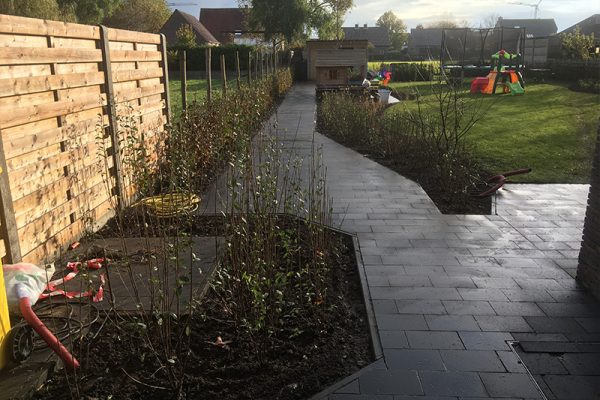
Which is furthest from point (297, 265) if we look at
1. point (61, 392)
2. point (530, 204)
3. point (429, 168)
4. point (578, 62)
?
point (578, 62)

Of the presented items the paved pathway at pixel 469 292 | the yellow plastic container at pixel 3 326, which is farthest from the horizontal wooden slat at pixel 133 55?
the yellow plastic container at pixel 3 326

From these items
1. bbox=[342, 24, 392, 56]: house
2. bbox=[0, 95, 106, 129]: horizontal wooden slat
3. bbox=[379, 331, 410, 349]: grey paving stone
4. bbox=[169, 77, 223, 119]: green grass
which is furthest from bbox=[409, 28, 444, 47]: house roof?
bbox=[379, 331, 410, 349]: grey paving stone

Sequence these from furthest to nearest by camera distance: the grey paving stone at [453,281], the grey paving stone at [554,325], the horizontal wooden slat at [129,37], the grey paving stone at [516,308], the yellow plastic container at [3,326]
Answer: the horizontal wooden slat at [129,37] < the grey paving stone at [453,281] < the grey paving stone at [516,308] < the grey paving stone at [554,325] < the yellow plastic container at [3,326]

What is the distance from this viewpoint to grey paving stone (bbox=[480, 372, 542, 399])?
279 cm

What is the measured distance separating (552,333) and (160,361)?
247 centimetres

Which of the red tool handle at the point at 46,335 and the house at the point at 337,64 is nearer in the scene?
the red tool handle at the point at 46,335

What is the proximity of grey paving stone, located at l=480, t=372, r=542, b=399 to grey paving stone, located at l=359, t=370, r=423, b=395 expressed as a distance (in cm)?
38

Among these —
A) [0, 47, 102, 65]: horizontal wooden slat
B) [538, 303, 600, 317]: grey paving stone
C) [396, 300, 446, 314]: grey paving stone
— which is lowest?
[538, 303, 600, 317]: grey paving stone

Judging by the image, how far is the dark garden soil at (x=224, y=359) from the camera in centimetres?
280

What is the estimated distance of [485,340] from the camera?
3.33 meters

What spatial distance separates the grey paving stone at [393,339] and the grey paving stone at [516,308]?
2.62 feet

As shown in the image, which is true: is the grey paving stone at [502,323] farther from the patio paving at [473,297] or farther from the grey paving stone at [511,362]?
the grey paving stone at [511,362]

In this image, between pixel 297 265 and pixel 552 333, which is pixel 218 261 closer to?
pixel 297 265

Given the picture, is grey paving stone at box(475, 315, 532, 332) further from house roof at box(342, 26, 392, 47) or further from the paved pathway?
house roof at box(342, 26, 392, 47)
